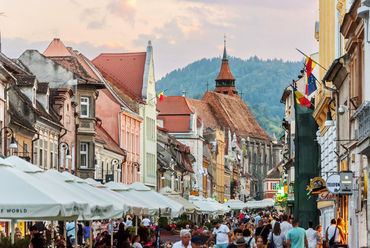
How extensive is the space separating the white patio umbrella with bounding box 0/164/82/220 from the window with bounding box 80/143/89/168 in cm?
4219

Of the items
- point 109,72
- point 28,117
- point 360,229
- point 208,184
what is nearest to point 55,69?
point 28,117

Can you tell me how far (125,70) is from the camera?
83250 millimetres

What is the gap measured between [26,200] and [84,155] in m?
43.5

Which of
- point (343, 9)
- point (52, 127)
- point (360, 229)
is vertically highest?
point (343, 9)

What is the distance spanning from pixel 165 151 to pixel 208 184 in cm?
3377

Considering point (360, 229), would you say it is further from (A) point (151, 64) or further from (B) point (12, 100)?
(A) point (151, 64)

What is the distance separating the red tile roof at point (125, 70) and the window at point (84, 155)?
2139cm

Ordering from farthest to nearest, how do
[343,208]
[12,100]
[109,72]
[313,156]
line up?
[109,72] → [313,156] → [12,100] → [343,208]

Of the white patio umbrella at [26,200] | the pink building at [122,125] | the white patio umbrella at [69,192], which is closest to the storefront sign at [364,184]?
the white patio umbrella at [69,192]

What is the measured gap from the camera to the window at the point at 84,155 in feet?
193

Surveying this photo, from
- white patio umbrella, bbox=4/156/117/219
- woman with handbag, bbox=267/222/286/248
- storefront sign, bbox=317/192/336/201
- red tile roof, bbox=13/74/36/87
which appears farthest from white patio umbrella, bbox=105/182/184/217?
red tile roof, bbox=13/74/36/87

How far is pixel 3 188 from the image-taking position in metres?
15.8

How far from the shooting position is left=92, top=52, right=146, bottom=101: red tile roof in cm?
8104

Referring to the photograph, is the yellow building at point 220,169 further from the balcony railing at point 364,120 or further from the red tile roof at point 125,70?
the balcony railing at point 364,120
